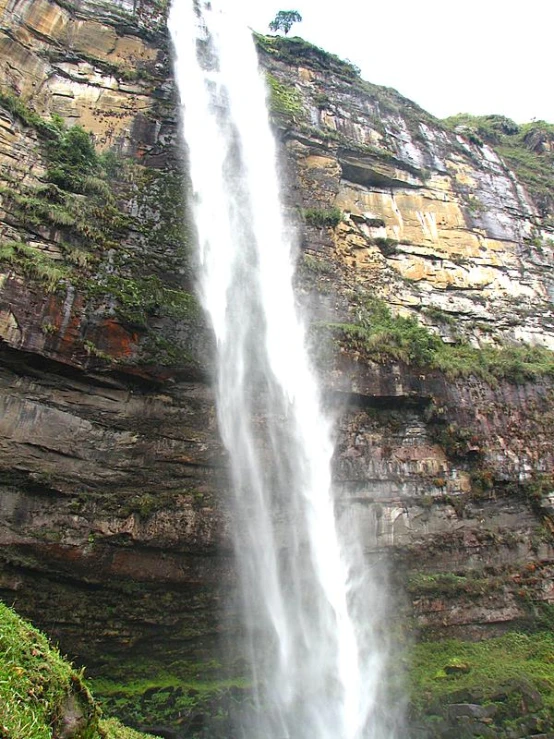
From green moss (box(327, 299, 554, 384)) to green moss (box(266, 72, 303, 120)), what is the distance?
27.3 ft

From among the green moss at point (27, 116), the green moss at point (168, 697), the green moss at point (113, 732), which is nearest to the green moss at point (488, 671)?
the green moss at point (168, 697)

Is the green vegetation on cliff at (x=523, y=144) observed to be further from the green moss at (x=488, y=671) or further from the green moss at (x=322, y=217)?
the green moss at (x=488, y=671)

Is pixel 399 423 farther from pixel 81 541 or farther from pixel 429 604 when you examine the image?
pixel 81 541

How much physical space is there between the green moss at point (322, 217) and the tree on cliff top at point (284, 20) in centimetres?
1861

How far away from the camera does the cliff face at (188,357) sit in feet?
28.7

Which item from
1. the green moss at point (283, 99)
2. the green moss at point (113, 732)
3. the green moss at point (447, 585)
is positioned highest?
the green moss at point (283, 99)

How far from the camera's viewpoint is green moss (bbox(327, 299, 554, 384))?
12812 millimetres

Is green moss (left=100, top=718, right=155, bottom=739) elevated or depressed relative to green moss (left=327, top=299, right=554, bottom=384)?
depressed

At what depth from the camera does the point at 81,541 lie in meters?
8.52

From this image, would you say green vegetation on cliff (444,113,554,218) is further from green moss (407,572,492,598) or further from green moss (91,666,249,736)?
green moss (91,666,249,736)

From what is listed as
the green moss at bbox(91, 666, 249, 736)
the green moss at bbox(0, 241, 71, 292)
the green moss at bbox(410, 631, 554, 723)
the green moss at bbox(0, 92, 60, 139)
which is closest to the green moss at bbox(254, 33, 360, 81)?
the green moss at bbox(0, 92, 60, 139)

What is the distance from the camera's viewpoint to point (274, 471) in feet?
35.1

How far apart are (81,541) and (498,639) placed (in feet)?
28.7

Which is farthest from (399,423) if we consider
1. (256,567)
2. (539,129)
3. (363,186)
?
(539,129)
